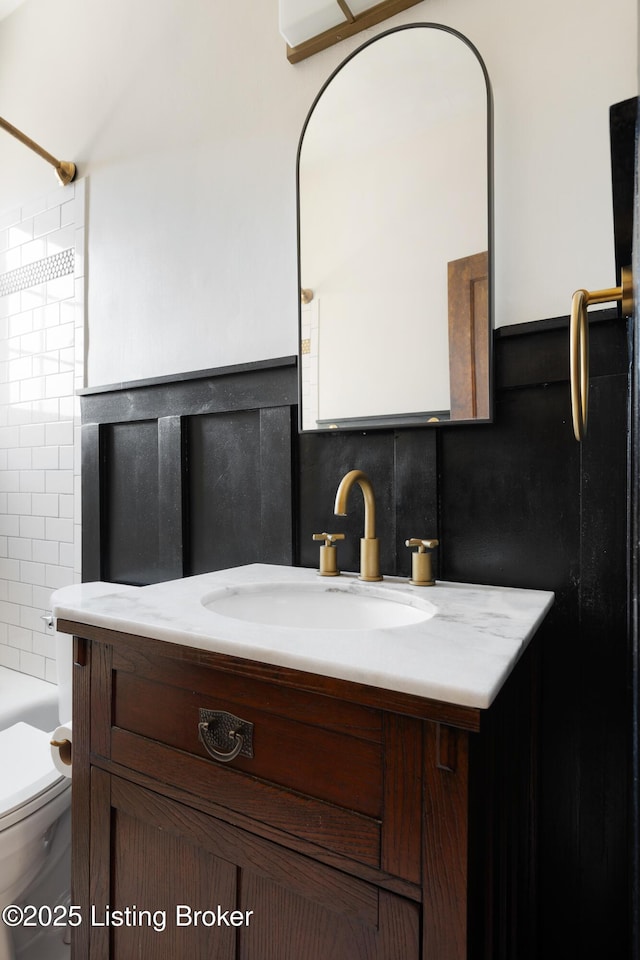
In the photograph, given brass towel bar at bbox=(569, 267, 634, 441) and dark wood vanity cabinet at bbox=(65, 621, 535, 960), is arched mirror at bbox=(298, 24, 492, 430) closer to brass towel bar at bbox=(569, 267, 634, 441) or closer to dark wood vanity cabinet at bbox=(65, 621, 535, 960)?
brass towel bar at bbox=(569, 267, 634, 441)

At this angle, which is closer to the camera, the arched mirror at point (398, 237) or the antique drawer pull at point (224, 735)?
the antique drawer pull at point (224, 735)

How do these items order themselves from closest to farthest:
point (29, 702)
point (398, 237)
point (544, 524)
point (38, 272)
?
point (544, 524), point (398, 237), point (29, 702), point (38, 272)

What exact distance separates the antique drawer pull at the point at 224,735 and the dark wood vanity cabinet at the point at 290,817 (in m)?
0.01

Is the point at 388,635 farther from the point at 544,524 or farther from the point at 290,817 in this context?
the point at 544,524

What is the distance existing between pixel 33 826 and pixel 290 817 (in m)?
0.91

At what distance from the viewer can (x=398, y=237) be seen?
1.26m

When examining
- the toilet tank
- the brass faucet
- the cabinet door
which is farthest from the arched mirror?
the toilet tank

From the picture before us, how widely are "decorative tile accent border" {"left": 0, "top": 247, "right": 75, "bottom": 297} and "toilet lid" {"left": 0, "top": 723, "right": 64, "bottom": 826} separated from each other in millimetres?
1540

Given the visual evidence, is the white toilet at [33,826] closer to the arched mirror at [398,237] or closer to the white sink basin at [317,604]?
the white sink basin at [317,604]

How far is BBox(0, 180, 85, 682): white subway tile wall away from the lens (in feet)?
6.58

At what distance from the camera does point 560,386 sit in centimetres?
109

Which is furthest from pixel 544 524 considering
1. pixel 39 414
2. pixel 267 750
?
pixel 39 414

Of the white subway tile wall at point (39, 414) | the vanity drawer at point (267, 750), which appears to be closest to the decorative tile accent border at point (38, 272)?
the white subway tile wall at point (39, 414)

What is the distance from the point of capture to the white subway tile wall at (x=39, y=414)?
2.01 metres
